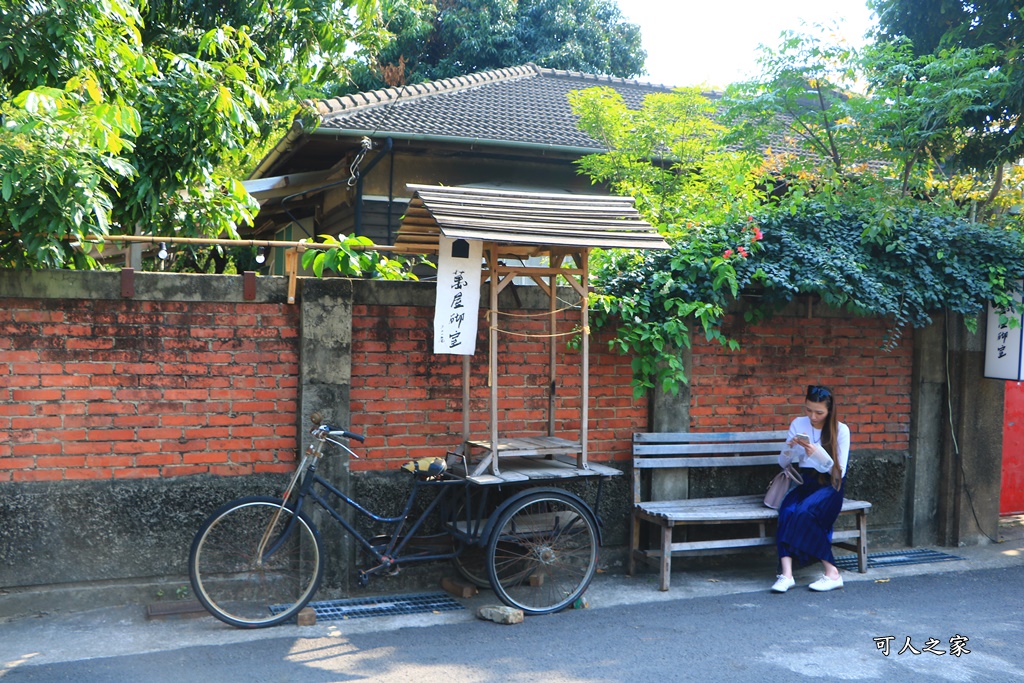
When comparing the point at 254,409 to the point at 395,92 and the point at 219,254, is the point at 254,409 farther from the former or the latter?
the point at 395,92

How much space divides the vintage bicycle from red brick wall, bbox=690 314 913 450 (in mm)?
1655

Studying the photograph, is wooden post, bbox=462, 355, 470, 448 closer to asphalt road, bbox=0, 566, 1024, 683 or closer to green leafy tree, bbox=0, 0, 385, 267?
asphalt road, bbox=0, 566, 1024, 683

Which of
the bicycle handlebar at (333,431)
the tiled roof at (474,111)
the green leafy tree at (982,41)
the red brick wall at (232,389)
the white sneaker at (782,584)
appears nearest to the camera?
the red brick wall at (232,389)

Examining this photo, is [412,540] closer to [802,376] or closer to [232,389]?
[232,389]

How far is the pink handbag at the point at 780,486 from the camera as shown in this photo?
270 inches

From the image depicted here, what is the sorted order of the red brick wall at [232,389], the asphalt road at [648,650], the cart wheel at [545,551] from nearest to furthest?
the asphalt road at [648,650] → the red brick wall at [232,389] → the cart wheel at [545,551]

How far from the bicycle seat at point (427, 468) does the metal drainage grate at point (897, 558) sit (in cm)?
366

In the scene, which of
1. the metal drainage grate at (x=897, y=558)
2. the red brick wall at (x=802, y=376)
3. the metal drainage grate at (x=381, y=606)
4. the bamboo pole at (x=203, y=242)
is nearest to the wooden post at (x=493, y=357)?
the bamboo pole at (x=203, y=242)

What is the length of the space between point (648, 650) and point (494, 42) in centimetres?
1694

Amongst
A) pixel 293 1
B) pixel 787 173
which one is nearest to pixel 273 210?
pixel 293 1

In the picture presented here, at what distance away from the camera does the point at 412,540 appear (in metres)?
6.05

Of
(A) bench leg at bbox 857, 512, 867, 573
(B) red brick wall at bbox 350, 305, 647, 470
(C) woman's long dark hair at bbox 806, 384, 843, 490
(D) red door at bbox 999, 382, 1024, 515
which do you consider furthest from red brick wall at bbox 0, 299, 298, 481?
(D) red door at bbox 999, 382, 1024, 515

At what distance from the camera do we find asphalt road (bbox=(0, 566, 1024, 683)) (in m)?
4.73

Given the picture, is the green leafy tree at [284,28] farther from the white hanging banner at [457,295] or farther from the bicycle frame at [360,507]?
the bicycle frame at [360,507]
